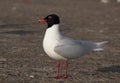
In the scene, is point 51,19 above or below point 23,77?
above

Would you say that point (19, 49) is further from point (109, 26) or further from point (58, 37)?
point (109, 26)

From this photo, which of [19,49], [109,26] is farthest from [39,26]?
[19,49]

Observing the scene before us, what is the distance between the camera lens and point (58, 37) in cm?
1017

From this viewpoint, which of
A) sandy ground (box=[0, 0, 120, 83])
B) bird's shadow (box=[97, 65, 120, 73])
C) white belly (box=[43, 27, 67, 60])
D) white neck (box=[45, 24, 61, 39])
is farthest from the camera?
bird's shadow (box=[97, 65, 120, 73])

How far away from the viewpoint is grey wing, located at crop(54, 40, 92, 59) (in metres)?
10.00

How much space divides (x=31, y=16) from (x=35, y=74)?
17.3 metres

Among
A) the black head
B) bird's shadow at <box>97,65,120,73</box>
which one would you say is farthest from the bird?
bird's shadow at <box>97,65,120,73</box>

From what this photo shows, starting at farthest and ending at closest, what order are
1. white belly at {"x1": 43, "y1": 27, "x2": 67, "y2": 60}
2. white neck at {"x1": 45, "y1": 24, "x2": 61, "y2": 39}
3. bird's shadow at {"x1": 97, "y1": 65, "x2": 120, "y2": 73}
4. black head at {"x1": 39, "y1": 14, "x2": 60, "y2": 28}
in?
bird's shadow at {"x1": 97, "y1": 65, "x2": 120, "y2": 73} < black head at {"x1": 39, "y1": 14, "x2": 60, "y2": 28} < white neck at {"x1": 45, "y1": 24, "x2": 61, "y2": 39} < white belly at {"x1": 43, "y1": 27, "x2": 67, "y2": 60}

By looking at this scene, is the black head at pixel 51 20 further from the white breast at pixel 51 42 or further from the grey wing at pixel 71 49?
the grey wing at pixel 71 49

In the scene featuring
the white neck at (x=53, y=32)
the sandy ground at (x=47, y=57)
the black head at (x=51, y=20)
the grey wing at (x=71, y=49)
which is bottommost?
the sandy ground at (x=47, y=57)

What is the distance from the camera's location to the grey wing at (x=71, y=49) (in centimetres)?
1000

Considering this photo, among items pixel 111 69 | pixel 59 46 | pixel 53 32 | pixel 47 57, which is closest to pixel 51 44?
pixel 59 46

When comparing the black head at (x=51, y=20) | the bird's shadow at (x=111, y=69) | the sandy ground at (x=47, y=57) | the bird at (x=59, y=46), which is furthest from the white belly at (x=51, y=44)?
the bird's shadow at (x=111, y=69)

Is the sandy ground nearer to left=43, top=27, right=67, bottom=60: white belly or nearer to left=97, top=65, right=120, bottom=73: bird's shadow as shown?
left=97, top=65, right=120, bottom=73: bird's shadow
